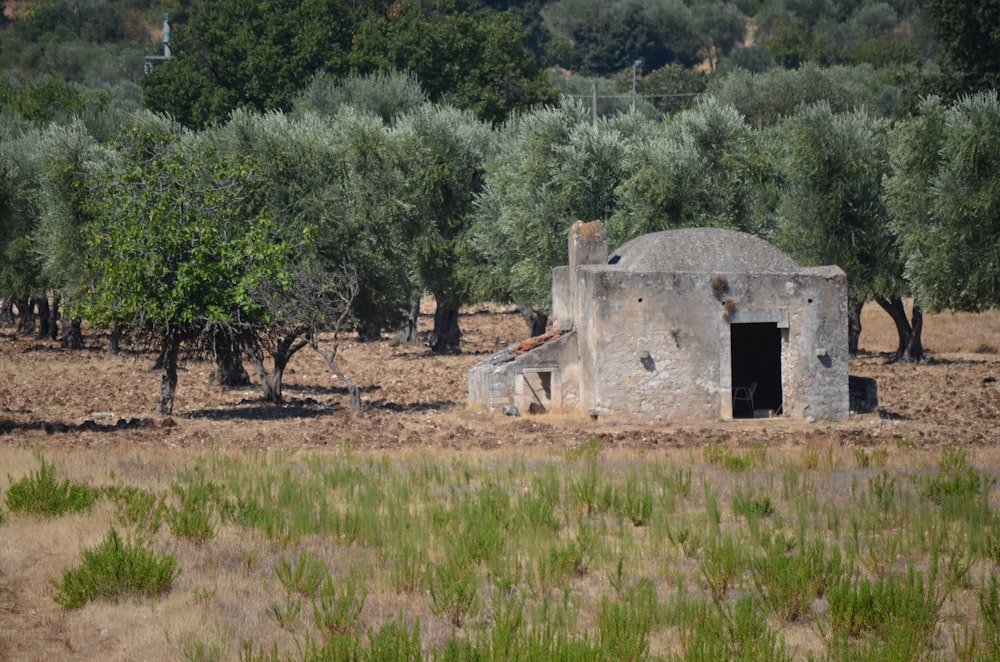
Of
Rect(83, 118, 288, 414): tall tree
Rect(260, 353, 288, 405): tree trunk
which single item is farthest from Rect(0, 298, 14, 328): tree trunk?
Rect(83, 118, 288, 414): tall tree

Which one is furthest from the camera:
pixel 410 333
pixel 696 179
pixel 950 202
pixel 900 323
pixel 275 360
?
pixel 410 333

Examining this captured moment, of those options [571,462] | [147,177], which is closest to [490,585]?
[571,462]

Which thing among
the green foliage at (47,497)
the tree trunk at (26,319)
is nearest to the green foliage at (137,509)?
the green foliage at (47,497)

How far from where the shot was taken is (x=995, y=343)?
144ft

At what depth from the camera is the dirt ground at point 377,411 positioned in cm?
2152

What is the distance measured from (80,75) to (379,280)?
8289 cm

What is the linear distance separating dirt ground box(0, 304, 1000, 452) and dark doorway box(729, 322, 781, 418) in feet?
7.83

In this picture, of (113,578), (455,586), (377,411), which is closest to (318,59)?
(377,411)

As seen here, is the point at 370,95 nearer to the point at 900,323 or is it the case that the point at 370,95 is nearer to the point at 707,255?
the point at 900,323

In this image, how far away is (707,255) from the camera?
79.7 ft

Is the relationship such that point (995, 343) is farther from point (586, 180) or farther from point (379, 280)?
point (379, 280)

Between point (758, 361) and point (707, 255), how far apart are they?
4.26 meters

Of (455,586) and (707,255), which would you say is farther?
(707,255)

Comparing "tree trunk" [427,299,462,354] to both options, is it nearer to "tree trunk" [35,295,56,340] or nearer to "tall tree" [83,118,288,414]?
"tree trunk" [35,295,56,340]
